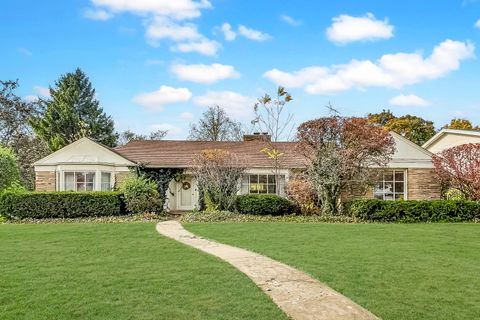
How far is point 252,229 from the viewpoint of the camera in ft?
46.3

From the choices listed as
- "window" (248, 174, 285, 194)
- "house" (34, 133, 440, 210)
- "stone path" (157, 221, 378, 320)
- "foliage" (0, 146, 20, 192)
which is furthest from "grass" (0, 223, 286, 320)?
"window" (248, 174, 285, 194)

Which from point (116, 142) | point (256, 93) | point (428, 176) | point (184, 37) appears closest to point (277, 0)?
point (184, 37)

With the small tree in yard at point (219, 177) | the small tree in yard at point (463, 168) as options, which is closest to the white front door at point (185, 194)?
the small tree in yard at point (219, 177)

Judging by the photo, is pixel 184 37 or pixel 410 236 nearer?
pixel 410 236

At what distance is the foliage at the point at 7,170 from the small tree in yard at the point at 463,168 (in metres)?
19.2

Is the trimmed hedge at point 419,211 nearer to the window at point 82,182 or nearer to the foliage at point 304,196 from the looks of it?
the foliage at point 304,196

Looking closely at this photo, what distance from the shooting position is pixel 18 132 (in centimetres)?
3347

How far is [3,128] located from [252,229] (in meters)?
26.0

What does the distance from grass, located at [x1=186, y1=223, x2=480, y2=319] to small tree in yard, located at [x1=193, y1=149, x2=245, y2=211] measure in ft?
14.6

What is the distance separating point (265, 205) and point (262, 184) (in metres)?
4.12

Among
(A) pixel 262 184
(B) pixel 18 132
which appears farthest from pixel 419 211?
(B) pixel 18 132

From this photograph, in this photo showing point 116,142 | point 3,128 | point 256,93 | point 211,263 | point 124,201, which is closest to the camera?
point 211,263

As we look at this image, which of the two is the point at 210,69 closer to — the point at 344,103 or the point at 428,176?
the point at 344,103

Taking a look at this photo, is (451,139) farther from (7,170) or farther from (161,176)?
(7,170)
